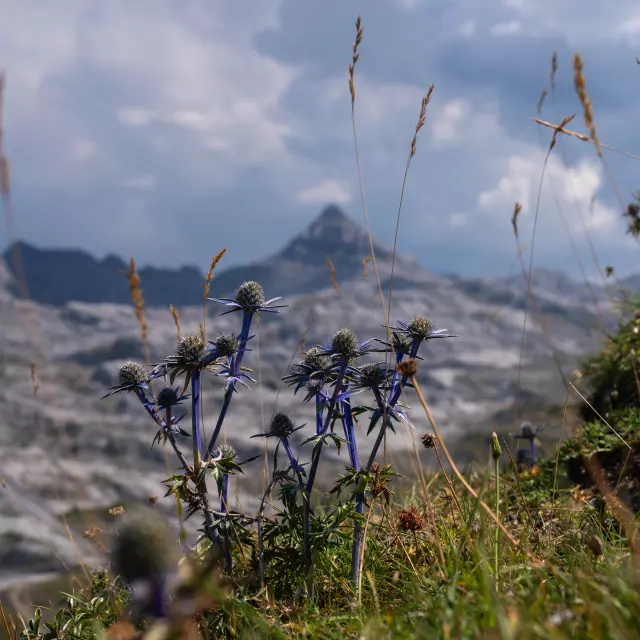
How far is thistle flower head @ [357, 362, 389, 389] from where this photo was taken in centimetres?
248

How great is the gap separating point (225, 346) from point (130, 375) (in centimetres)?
41

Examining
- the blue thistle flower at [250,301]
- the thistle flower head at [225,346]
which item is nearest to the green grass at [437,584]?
the thistle flower head at [225,346]

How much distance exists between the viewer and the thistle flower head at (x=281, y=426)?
265 centimetres

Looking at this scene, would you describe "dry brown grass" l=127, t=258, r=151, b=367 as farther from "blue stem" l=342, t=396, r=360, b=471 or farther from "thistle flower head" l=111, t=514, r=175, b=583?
"thistle flower head" l=111, t=514, r=175, b=583

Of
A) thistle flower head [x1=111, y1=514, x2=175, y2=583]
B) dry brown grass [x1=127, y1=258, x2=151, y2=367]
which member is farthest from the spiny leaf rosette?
dry brown grass [x1=127, y1=258, x2=151, y2=367]

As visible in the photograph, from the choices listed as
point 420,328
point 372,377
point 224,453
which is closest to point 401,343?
point 420,328

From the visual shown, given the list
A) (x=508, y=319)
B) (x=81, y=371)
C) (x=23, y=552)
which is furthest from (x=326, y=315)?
(x=23, y=552)

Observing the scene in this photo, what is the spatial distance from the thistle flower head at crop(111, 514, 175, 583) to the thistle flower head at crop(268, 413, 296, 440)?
1.31 meters

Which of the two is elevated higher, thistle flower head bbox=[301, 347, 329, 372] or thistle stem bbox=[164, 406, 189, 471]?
thistle flower head bbox=[301, 347, 329, 372]

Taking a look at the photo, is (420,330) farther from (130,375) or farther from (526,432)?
(526,432)

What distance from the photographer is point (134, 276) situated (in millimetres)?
3984

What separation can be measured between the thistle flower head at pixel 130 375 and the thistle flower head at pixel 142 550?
1346mm

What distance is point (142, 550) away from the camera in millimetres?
1258

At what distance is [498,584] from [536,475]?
246 cm
